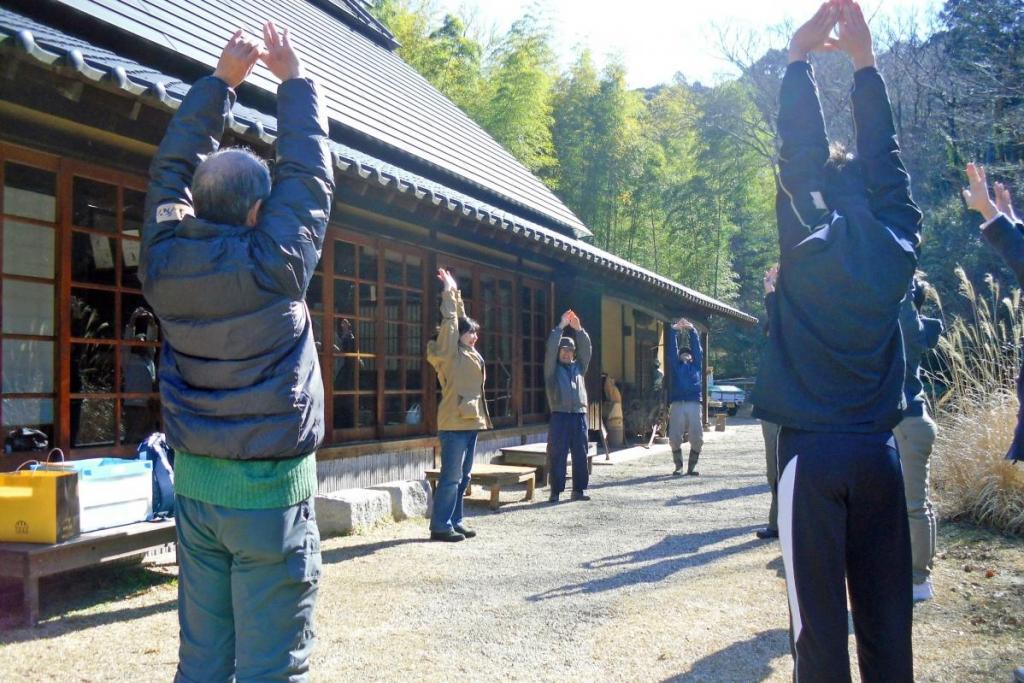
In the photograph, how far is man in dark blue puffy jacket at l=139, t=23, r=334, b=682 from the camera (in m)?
1.93

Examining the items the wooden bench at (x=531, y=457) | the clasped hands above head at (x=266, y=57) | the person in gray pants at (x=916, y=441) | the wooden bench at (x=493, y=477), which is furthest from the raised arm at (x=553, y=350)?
the clasped hands above head at (x=266, y=57)

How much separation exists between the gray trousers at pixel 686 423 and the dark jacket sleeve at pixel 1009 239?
649cm

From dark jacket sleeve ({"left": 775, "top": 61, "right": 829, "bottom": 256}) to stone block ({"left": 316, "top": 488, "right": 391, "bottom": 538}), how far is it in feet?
15.5

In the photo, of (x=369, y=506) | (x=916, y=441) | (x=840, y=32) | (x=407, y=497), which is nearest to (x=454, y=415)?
(x=369, y=506)

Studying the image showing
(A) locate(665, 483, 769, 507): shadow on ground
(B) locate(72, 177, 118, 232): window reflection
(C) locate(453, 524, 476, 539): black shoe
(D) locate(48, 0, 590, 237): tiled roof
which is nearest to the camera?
(B) locate(72, 177, 118, 232): window reflection

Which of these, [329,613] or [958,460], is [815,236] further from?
[958,460]

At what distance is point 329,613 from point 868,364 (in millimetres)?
3169

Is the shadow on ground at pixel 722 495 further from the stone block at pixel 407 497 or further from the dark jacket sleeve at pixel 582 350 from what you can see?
the stone block at pixel 407 497

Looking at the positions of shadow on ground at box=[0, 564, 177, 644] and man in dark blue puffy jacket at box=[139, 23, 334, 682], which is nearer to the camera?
man in dark blue puffy jacket at box=[139, 23, 334, 682]

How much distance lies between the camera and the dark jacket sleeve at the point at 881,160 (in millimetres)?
2180

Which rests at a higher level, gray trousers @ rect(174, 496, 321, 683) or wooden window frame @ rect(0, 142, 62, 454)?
wooden window frame @ rect(0, 142, 62, 454)

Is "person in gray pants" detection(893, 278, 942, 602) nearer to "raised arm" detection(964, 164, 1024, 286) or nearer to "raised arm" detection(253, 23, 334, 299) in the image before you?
"raised arm" detection(964, 164, 1024, 286)

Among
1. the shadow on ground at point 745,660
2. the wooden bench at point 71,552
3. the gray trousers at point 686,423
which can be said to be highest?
the gray trousers at point 686,423

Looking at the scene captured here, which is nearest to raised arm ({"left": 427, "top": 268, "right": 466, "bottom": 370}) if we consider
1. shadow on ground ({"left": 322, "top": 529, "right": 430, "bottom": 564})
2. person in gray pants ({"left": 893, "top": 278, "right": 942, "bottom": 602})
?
shadow on ground ({"left": 322, "top": 529, "right": 430, "bottom": 564})
